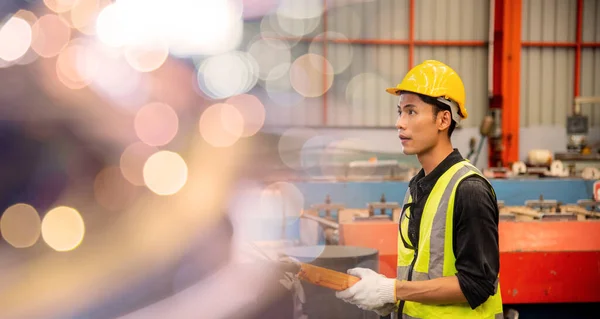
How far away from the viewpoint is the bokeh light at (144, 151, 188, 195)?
122 inches

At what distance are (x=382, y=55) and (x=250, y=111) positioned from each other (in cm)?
294

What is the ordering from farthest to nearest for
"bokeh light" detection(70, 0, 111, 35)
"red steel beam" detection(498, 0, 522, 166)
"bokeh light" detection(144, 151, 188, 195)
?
"red steel beam" detection(498, 0, 522, 166) < "bokeh light" detection(144, 151, 188, 195) < "bokeh light" detection(70, 0, 111, 35)

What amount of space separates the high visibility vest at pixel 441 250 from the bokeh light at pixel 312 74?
983cm

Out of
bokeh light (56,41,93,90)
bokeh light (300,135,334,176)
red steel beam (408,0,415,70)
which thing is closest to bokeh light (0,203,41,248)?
bokeh light (56,41,93,90)

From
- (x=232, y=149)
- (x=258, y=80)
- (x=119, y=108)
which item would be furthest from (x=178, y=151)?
(x=258, y=80)

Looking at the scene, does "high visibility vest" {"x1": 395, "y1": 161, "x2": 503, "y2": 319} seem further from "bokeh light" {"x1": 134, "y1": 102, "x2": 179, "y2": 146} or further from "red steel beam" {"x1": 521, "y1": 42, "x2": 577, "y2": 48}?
"red steel beam" {"x1": 521, "y1": 42, "x2": 577, "y2": 48}

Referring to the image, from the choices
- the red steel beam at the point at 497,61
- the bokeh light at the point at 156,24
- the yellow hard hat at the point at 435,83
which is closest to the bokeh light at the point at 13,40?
the bokeh light at the point at 156,24

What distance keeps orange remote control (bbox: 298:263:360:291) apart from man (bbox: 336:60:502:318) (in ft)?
0.10

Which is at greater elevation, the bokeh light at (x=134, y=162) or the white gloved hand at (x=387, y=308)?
the bokeh light at (x=134, y=162)

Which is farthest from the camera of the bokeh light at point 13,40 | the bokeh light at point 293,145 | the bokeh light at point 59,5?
the bokeh light at point 293,145

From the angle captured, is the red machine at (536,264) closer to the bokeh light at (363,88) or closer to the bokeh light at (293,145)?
the bokeh light at (293,145)

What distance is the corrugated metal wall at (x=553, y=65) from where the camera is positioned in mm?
11852

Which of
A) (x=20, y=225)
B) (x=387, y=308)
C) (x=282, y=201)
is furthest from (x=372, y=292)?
(x=282, y=201)

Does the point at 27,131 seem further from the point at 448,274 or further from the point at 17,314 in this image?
the point at 448,274
